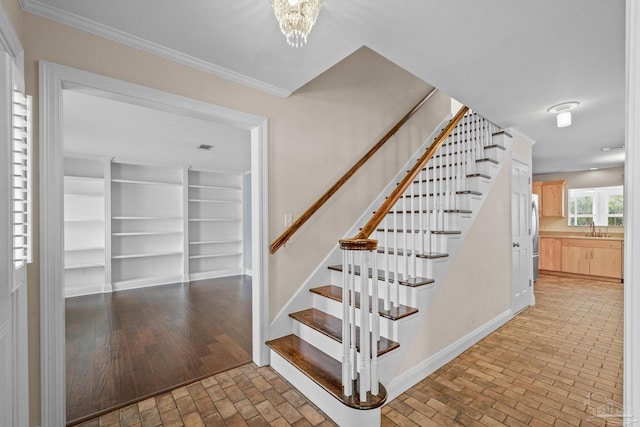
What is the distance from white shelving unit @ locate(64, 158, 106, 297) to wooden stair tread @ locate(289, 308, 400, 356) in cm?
431

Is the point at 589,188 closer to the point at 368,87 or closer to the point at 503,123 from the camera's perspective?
the point at 503,123

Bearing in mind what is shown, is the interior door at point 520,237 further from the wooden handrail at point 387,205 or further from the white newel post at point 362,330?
the white newel post at point 362,330

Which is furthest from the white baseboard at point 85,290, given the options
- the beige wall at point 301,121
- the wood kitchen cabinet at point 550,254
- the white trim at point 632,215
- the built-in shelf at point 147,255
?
the wood kitchen cabinet at point 550,254

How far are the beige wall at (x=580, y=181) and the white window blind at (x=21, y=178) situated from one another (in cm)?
899

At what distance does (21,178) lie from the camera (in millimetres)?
1321

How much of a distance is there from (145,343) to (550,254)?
25.3 feet

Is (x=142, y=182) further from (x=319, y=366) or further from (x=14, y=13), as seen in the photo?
(x=319, y=366)

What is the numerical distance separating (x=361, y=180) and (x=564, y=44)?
6.30 feet

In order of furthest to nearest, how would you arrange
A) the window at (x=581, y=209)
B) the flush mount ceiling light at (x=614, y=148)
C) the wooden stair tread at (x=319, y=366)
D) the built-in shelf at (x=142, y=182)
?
the window at (x=581, y=209)
the built-in shelf at (x=142, y=182)
the flush mount ceiling light at (x=614, y=148)
the wooden stair tread at (x=319, y=366)

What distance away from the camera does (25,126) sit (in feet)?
4.53

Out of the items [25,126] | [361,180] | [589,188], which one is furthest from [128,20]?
[589,188]

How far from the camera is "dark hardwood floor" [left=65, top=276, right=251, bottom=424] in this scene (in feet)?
6.86

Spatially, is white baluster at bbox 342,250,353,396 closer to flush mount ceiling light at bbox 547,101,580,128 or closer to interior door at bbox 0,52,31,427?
interior door at bbox 0,52,31,427

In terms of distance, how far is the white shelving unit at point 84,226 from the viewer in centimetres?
475
